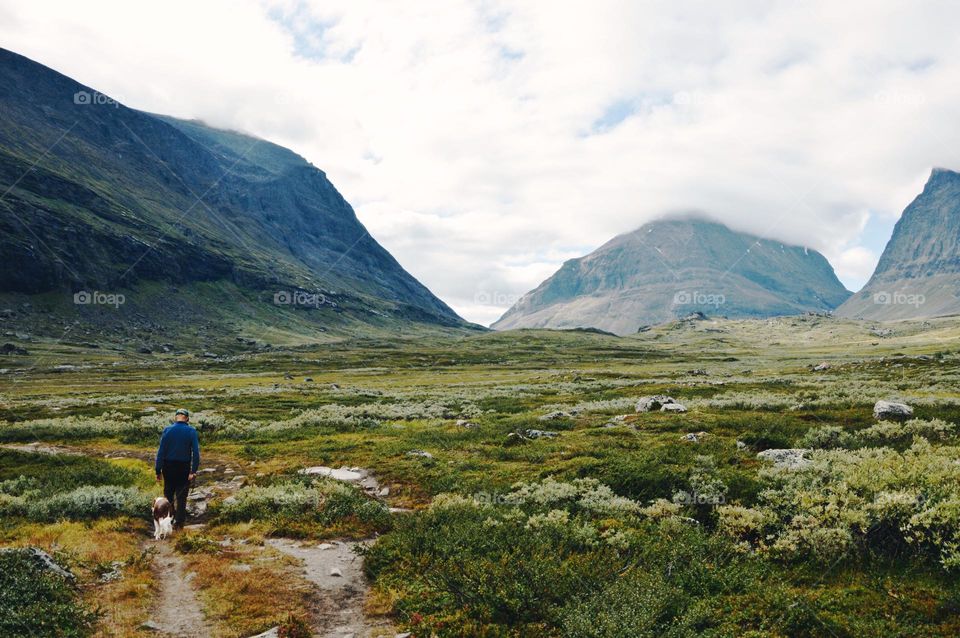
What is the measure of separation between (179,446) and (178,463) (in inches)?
21.3

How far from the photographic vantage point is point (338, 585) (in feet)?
38.9

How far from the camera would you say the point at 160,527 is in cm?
1545

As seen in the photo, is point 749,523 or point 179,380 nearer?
point 749,523

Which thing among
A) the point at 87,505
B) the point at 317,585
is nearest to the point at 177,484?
the point at 87,505

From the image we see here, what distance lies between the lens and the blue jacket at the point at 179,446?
16.6 metres

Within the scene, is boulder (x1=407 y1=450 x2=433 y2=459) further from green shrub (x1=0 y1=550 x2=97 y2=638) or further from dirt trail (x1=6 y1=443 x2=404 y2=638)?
green shrub (x1=0 y1=550 x2=97 y2=638)

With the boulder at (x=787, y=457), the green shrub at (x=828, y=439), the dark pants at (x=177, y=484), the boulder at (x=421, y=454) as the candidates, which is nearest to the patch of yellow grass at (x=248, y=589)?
the dark pants at (x=177, y=484)

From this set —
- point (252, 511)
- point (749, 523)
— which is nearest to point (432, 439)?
point (252, 511)

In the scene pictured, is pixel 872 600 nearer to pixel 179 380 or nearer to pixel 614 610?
pixel 614 610

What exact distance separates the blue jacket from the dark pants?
19 cm

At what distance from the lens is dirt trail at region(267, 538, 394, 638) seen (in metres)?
9.91

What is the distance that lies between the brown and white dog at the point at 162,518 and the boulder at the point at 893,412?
106 ft

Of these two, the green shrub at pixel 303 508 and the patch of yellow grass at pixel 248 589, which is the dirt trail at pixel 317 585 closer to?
the patch of yellow grass at pixel 248 589

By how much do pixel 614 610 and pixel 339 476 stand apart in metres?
15.8
